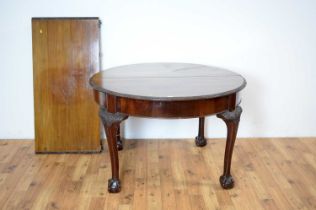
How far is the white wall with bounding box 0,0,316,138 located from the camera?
9.91ft

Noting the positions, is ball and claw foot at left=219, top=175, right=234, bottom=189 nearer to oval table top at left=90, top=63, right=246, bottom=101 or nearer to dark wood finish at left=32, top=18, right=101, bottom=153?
oval table top at left=90, top=63, right=246, bottom=101

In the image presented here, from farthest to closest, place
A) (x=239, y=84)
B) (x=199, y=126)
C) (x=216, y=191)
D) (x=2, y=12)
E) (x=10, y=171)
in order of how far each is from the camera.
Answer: (x=199, y=126), (x=2, y=12), (x=10, y=171), (x=216, y=191), (x=239, y=84)

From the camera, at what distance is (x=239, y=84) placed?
242cm

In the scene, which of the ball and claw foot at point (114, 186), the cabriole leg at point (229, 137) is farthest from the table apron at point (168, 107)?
the ball and claw foot at point (114, 186)

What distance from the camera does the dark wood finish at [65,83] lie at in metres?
2.99

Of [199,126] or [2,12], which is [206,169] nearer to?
[199,126]

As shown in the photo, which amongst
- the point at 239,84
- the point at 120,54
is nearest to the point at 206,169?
the point at 239,84

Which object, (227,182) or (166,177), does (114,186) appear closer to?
(166,177)

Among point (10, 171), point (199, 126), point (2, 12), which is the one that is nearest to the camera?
point (10, 171)

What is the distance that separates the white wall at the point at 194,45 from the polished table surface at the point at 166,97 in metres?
0.44

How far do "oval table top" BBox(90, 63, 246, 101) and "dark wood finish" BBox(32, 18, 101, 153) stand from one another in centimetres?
37

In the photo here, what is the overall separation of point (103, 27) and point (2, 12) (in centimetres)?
73

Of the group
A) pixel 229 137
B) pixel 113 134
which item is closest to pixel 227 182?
pixel 229 137

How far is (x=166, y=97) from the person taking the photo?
7.07ft
